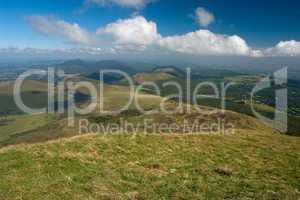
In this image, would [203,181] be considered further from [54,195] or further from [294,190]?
[54,195]

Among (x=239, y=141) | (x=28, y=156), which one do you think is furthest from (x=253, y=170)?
(x=28, y=156)

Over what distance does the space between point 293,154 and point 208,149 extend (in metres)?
8.83

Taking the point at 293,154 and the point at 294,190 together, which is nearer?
the point at 294,190

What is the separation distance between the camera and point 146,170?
2181 cm

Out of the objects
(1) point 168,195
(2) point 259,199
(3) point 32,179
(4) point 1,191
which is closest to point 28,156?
(3) point 32,179

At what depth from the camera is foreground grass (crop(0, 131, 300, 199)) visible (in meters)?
17.3

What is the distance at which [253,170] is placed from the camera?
23094 millimetres

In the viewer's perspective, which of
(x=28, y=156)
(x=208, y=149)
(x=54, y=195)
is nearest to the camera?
(x=54, y=195)

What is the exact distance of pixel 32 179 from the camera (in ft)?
59.6

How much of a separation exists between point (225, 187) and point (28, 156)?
15.2 metres

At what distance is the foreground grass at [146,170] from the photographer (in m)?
17.3

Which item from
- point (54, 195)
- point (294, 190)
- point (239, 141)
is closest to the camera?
point (54, 195)

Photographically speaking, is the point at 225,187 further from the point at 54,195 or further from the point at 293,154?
the point at 293,154

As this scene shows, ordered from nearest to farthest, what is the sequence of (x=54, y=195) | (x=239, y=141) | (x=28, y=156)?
(x=54, y=195)
(x=28, y=156)
(x=239, y=141)
